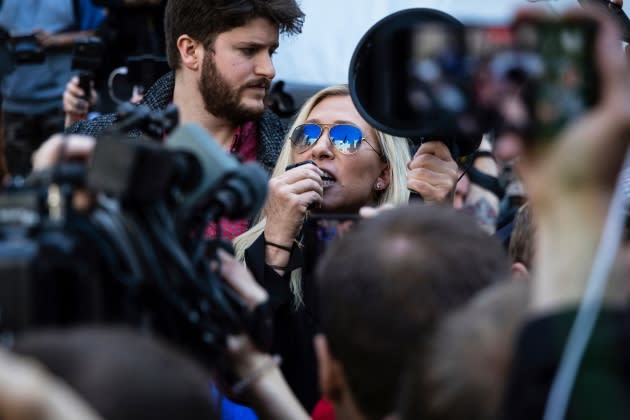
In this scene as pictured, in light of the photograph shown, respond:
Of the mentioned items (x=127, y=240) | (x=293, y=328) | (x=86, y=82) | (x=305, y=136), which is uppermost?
(x=127, y=240)

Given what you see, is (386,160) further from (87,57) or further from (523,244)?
(87,57)

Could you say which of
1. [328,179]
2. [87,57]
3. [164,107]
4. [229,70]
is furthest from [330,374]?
[87,57]

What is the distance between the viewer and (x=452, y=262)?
67.5 inches

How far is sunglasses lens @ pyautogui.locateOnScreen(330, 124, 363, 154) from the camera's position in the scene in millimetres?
3707

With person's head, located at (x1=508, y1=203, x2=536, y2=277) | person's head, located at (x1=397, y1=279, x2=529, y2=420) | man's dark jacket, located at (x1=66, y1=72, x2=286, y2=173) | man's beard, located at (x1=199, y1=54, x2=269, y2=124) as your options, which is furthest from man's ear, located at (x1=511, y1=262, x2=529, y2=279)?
man's beard, located at (x1=199, y1=54, x2=269, y2=124)

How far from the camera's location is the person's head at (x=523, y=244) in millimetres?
2696

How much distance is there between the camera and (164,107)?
4.53m

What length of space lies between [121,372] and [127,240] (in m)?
0.35

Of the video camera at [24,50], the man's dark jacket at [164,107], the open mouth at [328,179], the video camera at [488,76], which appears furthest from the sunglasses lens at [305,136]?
the video camera at [488,76]

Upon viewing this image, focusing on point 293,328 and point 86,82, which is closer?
point 293,328

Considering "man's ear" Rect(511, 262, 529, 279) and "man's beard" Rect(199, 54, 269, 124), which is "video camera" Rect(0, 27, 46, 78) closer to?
"man's beard" Rect(199, 54, 269, 124)

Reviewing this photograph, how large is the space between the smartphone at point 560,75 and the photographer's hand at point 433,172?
161 centimetres

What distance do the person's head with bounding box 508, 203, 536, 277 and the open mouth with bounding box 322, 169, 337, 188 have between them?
83cm

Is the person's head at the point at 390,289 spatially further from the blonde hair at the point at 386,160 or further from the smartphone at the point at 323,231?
the blonde hair at the point at 386,160
